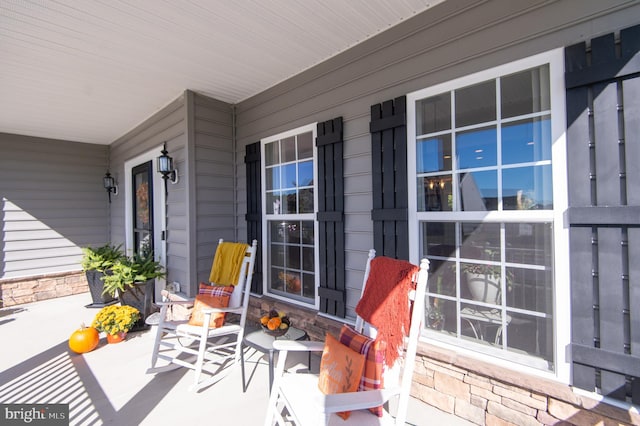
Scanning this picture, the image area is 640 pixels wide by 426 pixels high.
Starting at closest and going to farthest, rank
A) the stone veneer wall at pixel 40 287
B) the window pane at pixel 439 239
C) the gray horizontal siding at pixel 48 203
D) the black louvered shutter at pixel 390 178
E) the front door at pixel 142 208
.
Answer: the window pane at pixel 439 239 → the black louvered shutter at pixel 390 178 → the front door at pixel 142 208 → the stone veneer wall at pixel 40 287 → the gray horizontal siding at pixel 48 203

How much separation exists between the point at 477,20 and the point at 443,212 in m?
1.25

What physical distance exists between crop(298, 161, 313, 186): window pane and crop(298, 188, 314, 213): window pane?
81 millimetres

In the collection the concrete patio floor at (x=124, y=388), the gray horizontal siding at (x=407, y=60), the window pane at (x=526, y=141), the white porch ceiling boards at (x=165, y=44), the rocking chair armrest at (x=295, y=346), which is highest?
the white porch ceiling boards at (x=165, y=44)

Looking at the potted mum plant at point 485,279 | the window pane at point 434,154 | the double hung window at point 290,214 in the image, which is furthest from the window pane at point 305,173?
the potted mum plant at point 485,279

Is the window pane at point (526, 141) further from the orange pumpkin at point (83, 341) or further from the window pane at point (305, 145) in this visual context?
the orange pumpkin at point (83, 341)

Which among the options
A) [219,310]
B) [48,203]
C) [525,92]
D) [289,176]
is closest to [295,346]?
[219,310]

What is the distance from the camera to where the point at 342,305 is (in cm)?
263

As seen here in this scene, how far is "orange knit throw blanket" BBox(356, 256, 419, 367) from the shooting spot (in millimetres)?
1560

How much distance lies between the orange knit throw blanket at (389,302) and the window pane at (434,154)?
815 millimetres

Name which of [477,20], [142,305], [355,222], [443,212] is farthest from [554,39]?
[142,305]

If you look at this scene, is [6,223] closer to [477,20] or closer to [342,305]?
[342,305]

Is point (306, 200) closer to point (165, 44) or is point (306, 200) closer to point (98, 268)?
point (165, 44)

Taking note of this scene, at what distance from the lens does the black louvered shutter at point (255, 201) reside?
3529 millimetres

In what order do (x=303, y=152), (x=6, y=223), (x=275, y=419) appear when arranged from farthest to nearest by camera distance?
(x=6, y=223) < (x=303, y=152) < (x=275, y=419)
